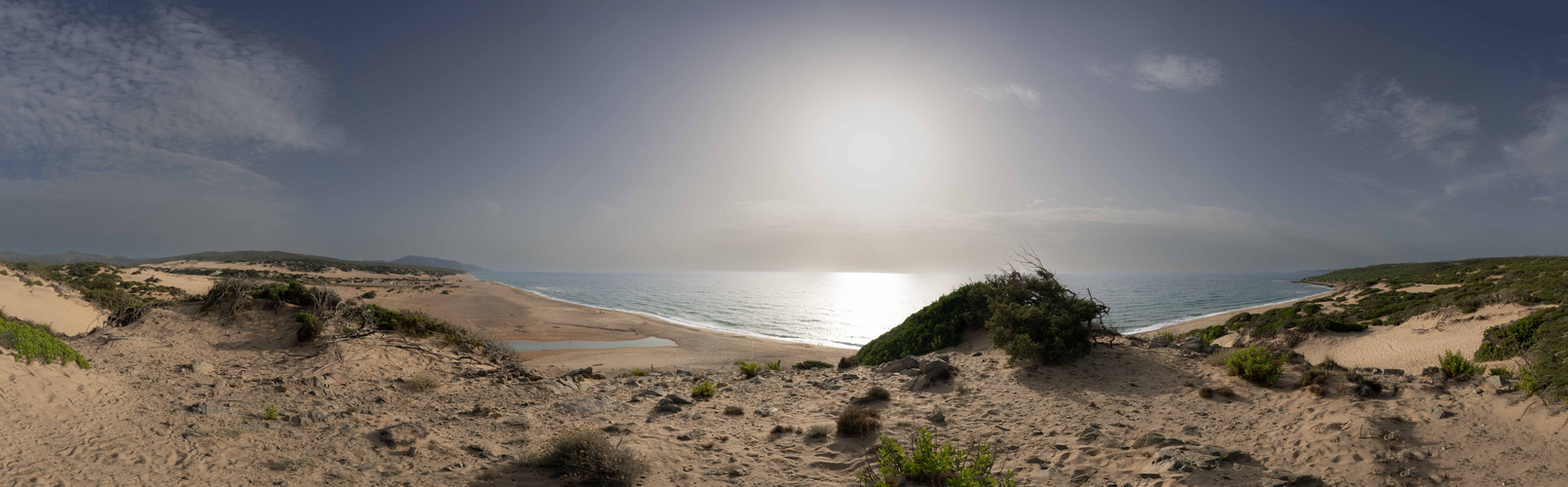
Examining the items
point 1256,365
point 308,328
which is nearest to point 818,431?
point 1256,365

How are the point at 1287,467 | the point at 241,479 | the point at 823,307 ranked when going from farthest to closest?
the point at 823,307 < the point at 1287,467 < the point at 241,479

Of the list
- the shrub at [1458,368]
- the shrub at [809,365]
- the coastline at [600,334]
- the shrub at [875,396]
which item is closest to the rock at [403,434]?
the coastline at [600,334]

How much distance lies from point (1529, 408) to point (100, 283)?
221 feet

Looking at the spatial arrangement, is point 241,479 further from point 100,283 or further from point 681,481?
point 100,283

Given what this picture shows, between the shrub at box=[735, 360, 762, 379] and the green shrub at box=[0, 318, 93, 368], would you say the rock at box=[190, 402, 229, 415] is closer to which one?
the green shrub at box=[0, 318, 93, 368]

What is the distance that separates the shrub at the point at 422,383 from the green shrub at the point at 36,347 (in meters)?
4.45

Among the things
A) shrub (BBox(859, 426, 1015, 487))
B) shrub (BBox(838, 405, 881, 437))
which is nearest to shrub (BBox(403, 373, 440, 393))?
shrub (BBox(838, 405, 881, 437))

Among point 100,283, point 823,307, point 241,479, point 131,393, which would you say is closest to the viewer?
point 241,479

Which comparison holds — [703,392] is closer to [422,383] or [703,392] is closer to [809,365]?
[422,383]

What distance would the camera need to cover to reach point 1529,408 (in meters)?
6.68

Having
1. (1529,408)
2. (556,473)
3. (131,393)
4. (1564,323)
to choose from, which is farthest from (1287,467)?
(131,393)

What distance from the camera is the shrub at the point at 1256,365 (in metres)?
9.23

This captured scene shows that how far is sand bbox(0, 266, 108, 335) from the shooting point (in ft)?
77.9

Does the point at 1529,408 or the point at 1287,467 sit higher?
the point at 1529,408
